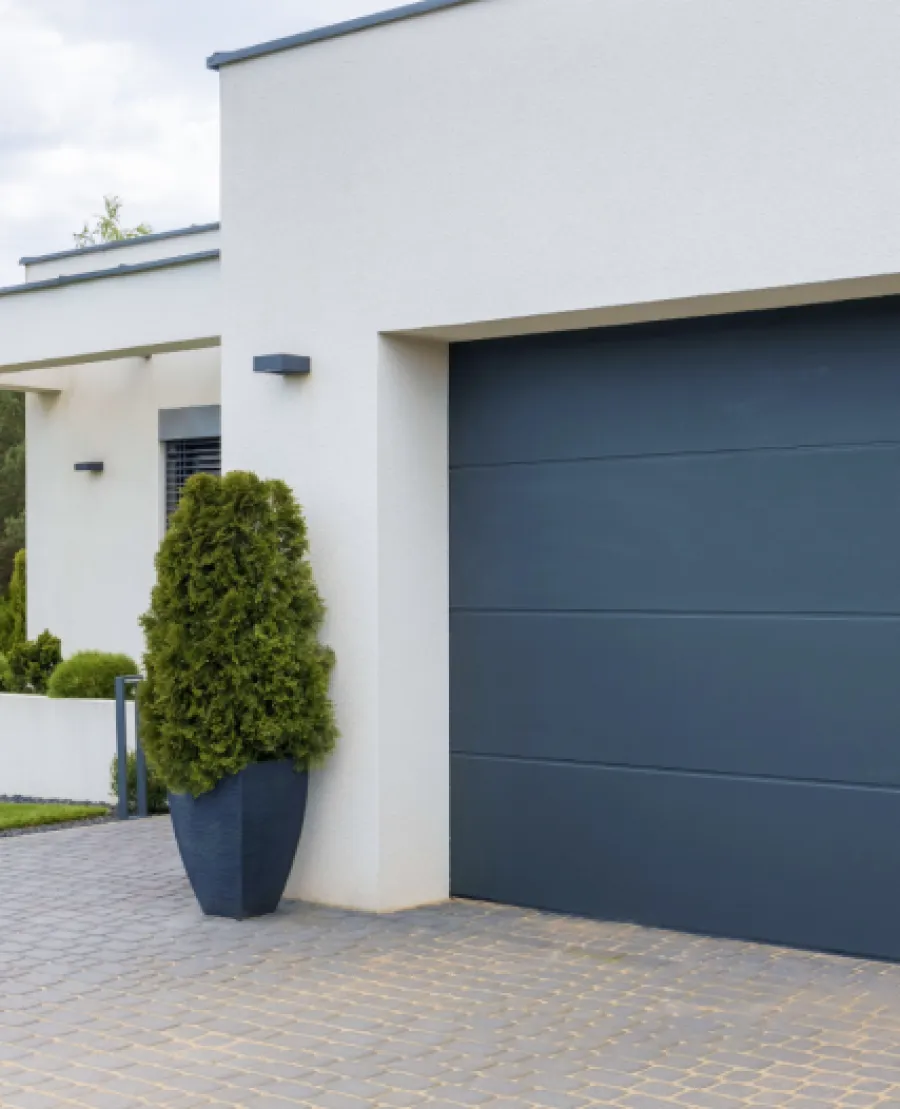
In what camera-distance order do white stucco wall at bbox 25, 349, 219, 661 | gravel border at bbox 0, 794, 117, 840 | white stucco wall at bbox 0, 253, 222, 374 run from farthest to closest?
white stucco wall at bbox 25, 349, 219, 661 → white stucco wall at bbox 0, 253, 222, 374 → gravel border at bbox 0, 794, 117, 840

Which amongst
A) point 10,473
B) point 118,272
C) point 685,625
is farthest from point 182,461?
point 10,473

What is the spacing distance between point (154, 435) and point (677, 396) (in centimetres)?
771

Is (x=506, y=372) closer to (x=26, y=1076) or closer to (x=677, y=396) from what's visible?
(x=677, y=396)

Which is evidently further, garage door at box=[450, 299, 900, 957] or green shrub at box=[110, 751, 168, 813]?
green shrub at box=[110, 751, 168, 813]

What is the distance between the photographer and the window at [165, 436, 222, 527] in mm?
14062

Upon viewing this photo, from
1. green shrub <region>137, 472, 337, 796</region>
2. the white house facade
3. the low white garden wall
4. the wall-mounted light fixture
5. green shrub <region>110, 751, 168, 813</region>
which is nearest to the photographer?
the white house facade

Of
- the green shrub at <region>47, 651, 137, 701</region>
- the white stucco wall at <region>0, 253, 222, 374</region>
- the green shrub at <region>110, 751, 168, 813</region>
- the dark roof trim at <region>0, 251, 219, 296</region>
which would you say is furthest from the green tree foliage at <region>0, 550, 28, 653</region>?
the green shrub at <region>110, 751, 168, 813</region>

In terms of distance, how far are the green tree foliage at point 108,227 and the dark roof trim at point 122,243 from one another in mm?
34128

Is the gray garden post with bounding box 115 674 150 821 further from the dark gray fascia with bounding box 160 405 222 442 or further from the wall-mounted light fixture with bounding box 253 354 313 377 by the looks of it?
the wall-mounted light fixture with bounding box 253 354 313 377

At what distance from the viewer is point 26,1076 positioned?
5527 millimetres

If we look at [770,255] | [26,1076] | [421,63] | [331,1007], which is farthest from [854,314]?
[26,1076]

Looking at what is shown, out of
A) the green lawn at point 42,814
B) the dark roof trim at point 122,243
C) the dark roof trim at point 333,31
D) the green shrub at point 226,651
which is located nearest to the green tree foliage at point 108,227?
the dark roof trim at point 122,243

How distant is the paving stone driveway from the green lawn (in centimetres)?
281

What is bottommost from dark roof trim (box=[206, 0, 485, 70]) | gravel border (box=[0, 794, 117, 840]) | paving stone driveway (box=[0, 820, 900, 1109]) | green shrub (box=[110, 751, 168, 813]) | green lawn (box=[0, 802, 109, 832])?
paving stone driveway (box=[0, 820, 900, 1109])
